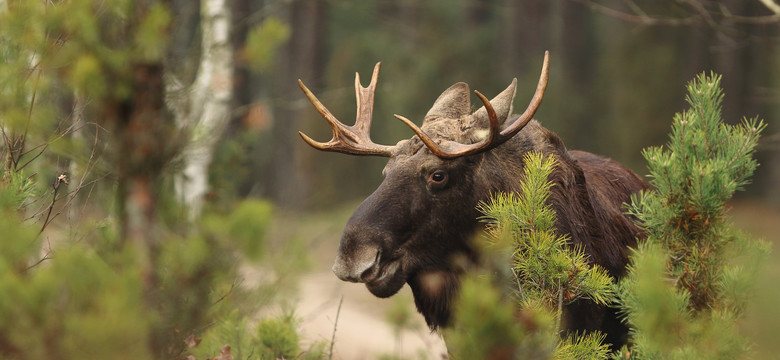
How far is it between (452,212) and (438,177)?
8.5 inches

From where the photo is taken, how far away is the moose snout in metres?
4.38

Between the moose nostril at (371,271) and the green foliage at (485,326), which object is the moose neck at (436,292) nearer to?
the moose nostril at (371,271)

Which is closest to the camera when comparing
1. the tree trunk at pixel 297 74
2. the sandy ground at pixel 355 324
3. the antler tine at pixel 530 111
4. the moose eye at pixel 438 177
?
the antler tine at pixel 530 111

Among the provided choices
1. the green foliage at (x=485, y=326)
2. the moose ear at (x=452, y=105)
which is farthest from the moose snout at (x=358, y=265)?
the green foliage at (x=485, y=326)

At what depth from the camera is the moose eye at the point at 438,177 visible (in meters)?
4.63

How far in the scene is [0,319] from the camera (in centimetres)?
235

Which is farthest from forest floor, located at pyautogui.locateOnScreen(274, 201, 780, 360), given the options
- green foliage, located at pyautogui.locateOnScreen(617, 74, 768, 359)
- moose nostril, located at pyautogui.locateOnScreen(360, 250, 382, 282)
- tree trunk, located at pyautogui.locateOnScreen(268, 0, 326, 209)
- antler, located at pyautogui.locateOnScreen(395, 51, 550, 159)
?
tree trunk, located at pyautogui.locateOnScreen(268, 0, 326, 209)

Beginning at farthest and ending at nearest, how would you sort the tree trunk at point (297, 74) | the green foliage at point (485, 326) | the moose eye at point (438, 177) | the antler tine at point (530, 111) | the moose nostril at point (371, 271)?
the tree trunk at point (297, 74) → the moose eye at point (438, 177) → the moose nostril at point (371, 271) → the antler tine at point (530, 111) → the green foliage at point (485, 326)

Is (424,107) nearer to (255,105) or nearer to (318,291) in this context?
(318,291)

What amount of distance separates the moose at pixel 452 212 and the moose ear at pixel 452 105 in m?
0.20

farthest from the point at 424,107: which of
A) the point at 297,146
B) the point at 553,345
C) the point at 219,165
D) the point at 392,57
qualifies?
the point at 553,345

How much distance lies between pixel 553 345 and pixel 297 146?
1910cm

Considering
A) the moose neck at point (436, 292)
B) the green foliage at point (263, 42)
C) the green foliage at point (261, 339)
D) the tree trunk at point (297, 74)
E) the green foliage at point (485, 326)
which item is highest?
the green foliage at point (263, 42)

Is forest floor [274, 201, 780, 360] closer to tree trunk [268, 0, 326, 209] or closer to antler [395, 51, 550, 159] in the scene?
antler [395, 51, 550, 159]
